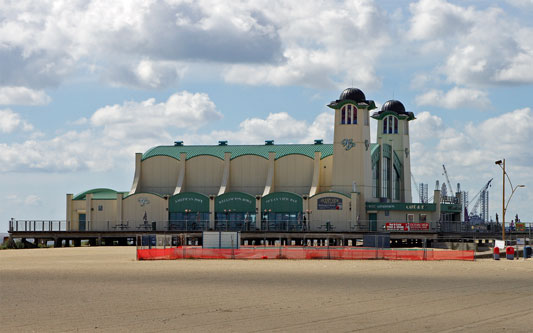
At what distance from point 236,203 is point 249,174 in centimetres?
692

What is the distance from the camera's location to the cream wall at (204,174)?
92750 millimetres

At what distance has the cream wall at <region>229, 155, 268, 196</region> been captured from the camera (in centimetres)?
9106

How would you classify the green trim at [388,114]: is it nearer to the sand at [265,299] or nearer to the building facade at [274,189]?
the building facade at [274,189]

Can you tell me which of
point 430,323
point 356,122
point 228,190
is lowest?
point 430,323

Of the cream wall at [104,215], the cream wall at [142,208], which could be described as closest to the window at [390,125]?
the cream wall at [142,208]

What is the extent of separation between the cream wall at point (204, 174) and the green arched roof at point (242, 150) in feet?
2.58

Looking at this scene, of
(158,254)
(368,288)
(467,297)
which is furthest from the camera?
(158,254)

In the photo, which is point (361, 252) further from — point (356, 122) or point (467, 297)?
point (356, 122)

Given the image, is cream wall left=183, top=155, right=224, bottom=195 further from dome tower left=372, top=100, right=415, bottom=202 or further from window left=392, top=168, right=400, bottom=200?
window left=392, top=168, right=400, bottom=200

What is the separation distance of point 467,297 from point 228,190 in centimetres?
6370

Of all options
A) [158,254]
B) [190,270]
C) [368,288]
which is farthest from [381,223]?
[368,288]

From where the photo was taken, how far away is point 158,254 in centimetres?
5344

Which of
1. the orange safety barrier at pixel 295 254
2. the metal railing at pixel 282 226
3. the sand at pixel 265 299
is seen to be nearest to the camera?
the sand at pixel 265 299

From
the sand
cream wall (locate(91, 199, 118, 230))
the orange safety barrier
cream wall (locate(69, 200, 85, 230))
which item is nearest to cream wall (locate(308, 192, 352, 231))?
cream wall (locate(91, 199, 118, 230))
